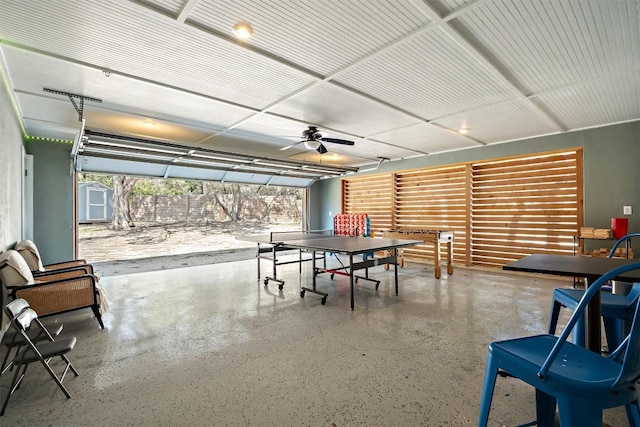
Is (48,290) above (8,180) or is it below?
below

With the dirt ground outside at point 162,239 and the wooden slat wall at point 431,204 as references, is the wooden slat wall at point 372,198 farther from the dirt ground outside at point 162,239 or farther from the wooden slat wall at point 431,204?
the dirt ground outside at point 162,239

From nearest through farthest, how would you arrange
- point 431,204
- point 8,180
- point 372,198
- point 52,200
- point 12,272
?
point 12,272 < point 8,180 < point 52,200 < point 431,204 < point 372,198

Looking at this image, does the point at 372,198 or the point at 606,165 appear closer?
the point at 606,165

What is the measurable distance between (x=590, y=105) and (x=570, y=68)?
1689 millimetres

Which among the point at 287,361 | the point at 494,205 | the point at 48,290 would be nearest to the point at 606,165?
the point at 494,205

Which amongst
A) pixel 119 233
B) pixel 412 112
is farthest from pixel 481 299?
pixel 119 233

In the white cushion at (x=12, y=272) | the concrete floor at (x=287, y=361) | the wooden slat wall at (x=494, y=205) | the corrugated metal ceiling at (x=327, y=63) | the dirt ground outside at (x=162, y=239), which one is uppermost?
the corrugated metal ceiling at (x=327, y=63)

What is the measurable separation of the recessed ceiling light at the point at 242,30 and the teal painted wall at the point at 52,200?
6071 mm

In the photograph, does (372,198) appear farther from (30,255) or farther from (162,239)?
(162,239)

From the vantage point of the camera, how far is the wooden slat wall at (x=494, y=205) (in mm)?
6109

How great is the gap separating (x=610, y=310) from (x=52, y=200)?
9.05 m

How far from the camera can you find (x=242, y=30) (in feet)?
8.79

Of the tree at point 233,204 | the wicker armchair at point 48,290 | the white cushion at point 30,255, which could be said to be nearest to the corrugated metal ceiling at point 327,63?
the white cushion at point 30,255

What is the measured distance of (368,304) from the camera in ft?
15.1
